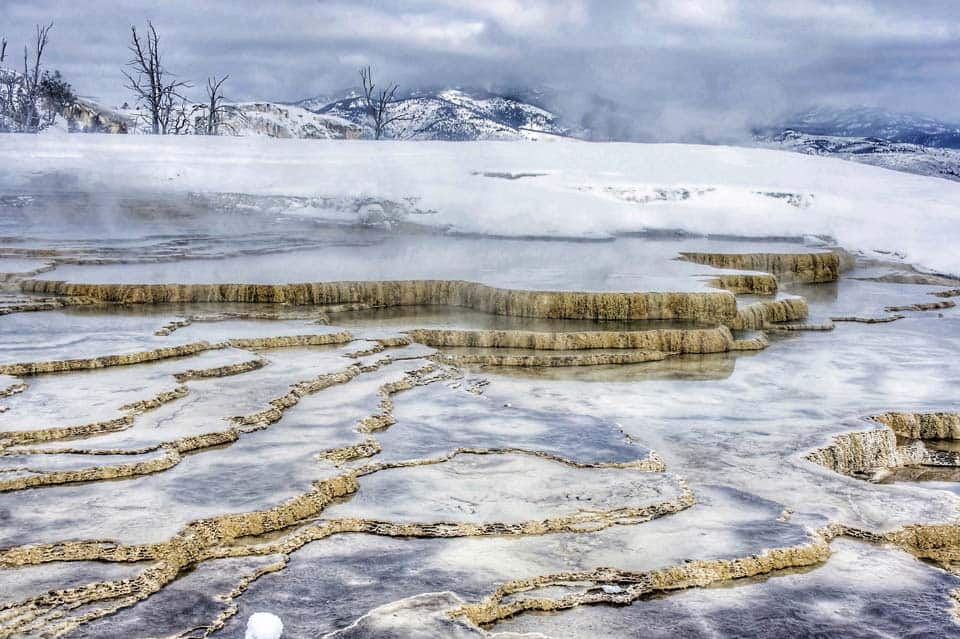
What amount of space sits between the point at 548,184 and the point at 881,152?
91.3 feet

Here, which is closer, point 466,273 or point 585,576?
point 585,576

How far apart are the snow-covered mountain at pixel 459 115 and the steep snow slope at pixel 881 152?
112ft

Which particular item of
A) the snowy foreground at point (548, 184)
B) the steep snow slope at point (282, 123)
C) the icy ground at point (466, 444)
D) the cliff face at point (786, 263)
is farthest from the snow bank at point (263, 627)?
the steep snow slope at point (282, 123)

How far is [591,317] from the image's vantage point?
38.1 ft

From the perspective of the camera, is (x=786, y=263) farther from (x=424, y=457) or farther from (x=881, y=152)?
(x=881, y=152)

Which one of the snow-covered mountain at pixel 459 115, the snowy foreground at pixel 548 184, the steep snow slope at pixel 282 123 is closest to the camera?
the snowy foreground at pixel 548 184

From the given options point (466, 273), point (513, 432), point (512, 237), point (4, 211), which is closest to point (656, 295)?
point (466, 273)

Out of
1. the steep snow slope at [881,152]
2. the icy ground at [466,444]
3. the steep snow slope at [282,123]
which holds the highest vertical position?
the steep snow slope at [282,123]

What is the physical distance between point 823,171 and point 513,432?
2172 cm

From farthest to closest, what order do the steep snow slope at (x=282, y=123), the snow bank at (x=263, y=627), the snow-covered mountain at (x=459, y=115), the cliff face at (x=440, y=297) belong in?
the snow-covered mountain at (x=459, y=115) → the steep snow slope at (x=282, y=123) → the cliff face at (x=440, y=297) → the snow bank at (x=263, y=627)

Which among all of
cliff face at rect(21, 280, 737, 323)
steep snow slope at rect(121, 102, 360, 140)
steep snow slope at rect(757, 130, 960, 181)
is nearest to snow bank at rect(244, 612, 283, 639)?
cliff face at rect(21, 280, 737, 323)

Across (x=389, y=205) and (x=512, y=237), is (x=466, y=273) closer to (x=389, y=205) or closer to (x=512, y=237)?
(x=512, y=237)

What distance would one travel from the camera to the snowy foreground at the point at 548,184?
2112 cm

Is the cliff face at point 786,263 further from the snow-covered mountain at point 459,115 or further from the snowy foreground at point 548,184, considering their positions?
the snow-covered mountain at point 459,115
